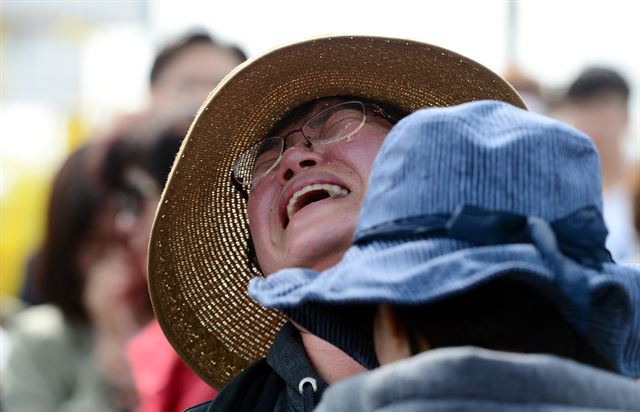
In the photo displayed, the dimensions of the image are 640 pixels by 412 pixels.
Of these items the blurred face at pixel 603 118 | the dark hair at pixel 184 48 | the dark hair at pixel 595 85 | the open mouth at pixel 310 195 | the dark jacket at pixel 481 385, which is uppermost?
the dark hair at pixel 184 48

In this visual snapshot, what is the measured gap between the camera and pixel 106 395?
355 cm

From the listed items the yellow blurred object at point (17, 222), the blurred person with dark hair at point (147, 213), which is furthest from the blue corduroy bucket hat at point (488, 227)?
the yellow blurred object at point (17, 222)

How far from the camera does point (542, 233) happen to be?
130 centimetres

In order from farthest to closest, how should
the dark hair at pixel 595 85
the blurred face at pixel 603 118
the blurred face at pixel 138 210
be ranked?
the dark hair at pixel 595 85 → the blurred face at pixel 603 118 → the blurred face at pixel 138 210

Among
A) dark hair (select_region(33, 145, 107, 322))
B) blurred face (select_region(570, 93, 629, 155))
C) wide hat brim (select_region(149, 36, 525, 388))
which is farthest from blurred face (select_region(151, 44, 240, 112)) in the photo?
blurred face (select_region(570, 93, 629, 155))

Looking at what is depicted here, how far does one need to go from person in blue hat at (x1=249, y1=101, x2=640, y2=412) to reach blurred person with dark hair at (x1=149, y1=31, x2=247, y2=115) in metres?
2.57

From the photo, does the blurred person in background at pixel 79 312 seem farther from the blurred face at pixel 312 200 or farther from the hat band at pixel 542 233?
the hat band at pixel 542 233

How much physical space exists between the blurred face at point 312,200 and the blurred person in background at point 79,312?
1.48m

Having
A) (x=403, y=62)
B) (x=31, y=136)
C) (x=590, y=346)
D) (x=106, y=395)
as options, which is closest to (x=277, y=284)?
(x=590, y=346)

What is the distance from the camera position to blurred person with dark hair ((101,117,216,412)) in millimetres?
2709

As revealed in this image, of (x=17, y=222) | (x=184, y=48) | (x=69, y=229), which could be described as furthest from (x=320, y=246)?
(x=17, y=222)

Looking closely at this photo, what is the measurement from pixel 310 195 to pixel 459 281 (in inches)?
30.1

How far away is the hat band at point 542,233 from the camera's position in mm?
1291

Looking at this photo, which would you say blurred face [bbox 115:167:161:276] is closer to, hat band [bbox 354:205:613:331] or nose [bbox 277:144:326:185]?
nose [bbox 277:144:326:185]
